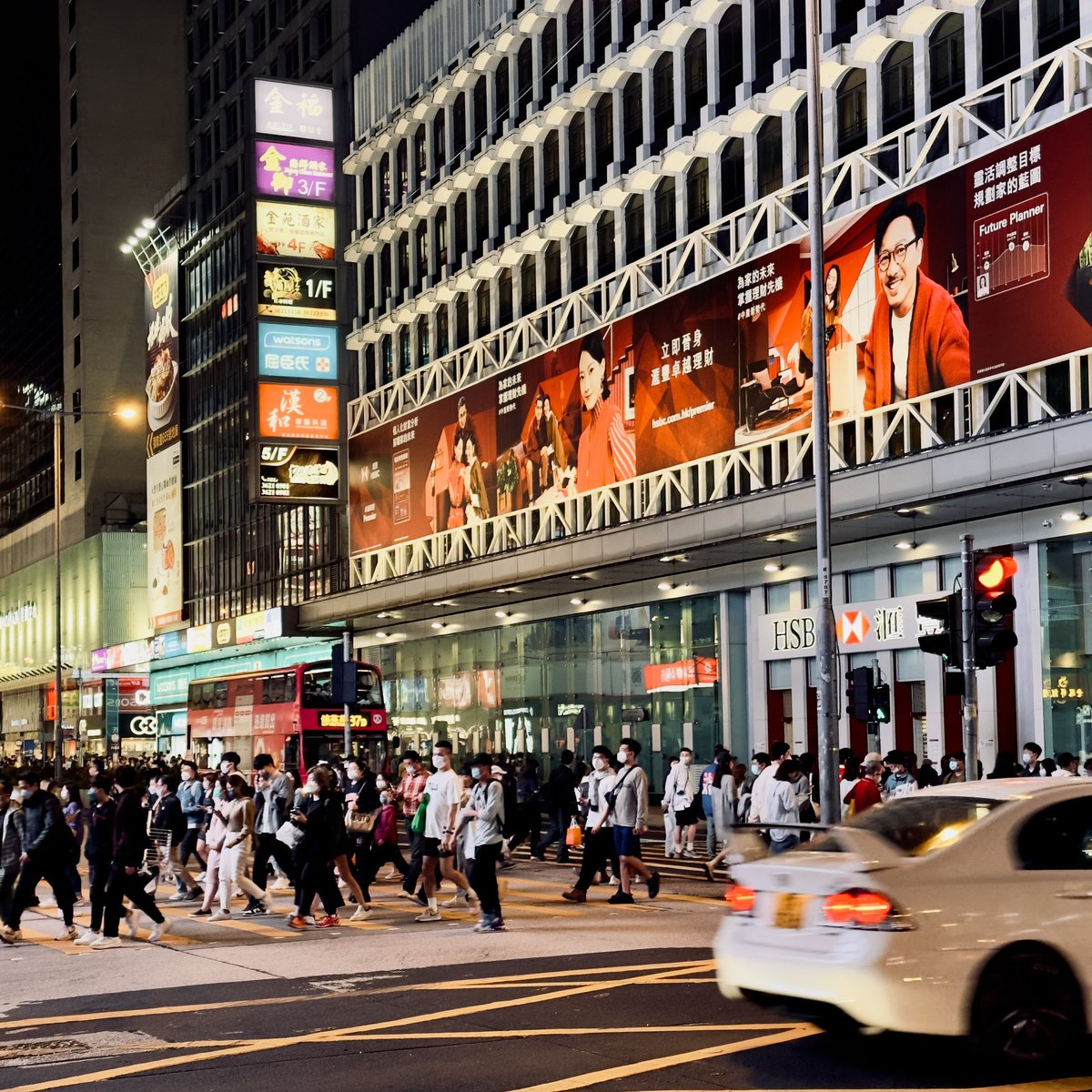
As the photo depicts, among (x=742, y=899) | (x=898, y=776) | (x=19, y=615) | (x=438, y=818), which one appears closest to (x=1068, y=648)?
(x=898, y=776)

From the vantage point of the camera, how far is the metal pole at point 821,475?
1878cm

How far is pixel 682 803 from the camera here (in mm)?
24609

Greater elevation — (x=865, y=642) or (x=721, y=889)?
(x=865, y=642)

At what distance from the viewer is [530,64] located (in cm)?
4462

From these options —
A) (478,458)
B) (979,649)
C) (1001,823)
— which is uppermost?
(478,458)

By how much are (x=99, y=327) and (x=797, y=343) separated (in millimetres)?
67640

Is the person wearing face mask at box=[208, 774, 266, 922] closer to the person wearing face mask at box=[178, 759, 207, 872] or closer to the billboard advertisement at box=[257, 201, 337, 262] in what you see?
the person wearing face mask at box=[178, 759, 207, 872]

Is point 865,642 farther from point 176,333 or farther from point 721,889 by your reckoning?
point 176,333

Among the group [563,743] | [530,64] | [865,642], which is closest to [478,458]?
[563,743]

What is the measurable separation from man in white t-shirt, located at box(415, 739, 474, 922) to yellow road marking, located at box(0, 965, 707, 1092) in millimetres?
5578

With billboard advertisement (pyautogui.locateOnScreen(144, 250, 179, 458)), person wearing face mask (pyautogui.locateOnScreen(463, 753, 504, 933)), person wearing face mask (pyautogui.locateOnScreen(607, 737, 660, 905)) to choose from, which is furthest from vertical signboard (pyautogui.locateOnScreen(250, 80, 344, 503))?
person wearing face mask (pyautogui.locateOnScreen(463, 753, 504, 933))

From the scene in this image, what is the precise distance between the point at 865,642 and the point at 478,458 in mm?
14434

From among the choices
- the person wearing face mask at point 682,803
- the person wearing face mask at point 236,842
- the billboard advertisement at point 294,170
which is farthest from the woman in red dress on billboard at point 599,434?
the person wearing face mask at point 236,842

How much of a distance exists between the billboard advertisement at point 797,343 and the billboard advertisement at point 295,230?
667 centimetres
